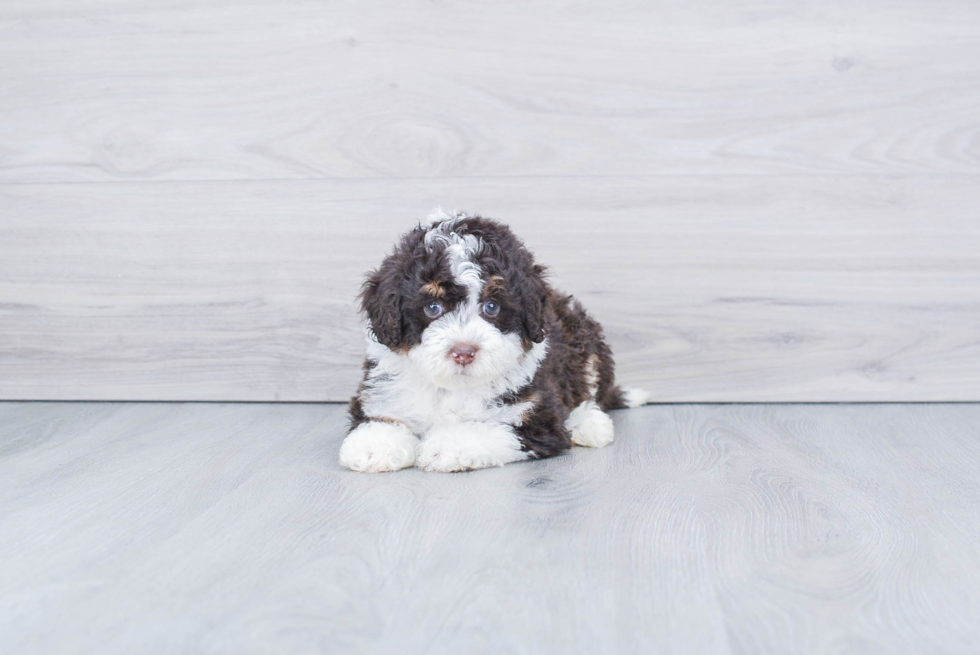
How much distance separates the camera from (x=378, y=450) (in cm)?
222

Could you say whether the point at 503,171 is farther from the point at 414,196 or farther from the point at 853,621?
the point at 853,621

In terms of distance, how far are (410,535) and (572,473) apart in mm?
607

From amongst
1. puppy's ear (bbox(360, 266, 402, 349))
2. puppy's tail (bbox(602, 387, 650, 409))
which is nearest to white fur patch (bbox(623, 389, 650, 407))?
puppy's tail (bbox(602, 387, 650, 409))

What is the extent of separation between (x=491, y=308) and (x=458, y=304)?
0.29 feet

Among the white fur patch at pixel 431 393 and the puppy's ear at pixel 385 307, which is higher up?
the puppy's ear at pixel 385 307

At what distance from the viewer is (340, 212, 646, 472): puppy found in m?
2.15

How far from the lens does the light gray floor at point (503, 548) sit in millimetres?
1320

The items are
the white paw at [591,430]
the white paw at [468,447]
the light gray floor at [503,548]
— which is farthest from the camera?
the white paw at [591,430]

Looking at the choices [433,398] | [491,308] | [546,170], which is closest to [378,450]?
[433,398]

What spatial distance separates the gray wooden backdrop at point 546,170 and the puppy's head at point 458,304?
0.89 metres

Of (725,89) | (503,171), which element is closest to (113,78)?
(503,171)

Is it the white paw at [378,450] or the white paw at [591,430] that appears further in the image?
the white paw at [591,430]

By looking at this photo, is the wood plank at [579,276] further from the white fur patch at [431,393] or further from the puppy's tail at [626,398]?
the white fur patch at [431,393]

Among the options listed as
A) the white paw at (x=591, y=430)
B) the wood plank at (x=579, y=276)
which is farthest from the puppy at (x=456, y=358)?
the wood plank at (x=579, y=276)
